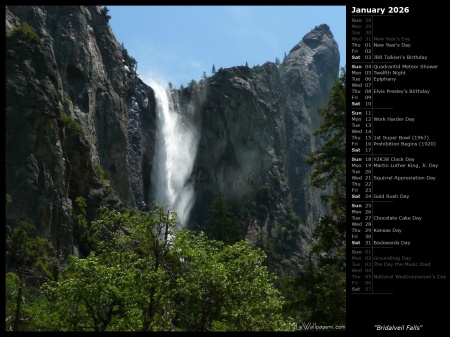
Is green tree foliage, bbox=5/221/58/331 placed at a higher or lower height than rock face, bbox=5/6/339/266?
lower

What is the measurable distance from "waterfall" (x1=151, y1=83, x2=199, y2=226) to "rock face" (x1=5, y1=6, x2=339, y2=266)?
1.98m

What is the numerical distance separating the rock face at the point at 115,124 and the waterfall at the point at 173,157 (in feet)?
6.50

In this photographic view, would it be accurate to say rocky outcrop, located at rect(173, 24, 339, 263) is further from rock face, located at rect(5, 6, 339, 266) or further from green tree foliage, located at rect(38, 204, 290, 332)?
green tree foliage, located at rect(38, 204, 290, 332)

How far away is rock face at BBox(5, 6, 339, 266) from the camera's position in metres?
43.5

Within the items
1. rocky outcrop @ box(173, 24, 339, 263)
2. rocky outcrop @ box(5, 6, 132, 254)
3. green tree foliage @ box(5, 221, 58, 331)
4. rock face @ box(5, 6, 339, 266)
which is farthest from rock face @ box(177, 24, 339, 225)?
green tree foliage @ box(5, 221, 58, 331)

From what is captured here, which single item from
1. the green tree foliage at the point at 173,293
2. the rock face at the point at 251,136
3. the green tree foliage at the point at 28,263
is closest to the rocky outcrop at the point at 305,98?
the rock face at the point at 251,136

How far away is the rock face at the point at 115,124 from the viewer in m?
43.5

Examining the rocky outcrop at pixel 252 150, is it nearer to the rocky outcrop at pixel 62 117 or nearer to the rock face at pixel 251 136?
the rock face at pixel 251 136

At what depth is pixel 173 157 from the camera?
308ft
